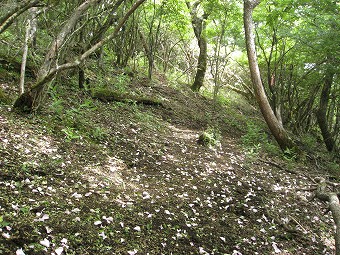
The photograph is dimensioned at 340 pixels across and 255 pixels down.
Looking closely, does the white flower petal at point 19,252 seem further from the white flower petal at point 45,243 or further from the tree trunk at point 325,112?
the tree trunk at point 325,112

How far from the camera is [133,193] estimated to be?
15.8 ft

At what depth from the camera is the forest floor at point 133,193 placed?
137 inches

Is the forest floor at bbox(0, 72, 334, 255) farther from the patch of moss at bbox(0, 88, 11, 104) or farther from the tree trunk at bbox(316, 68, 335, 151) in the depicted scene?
the tree trunk at bbox(316, 68, 335, 151)

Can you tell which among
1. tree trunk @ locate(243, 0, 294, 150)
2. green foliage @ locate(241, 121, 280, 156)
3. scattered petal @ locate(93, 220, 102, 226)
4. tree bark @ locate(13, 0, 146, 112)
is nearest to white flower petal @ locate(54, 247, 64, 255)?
scattered petal @ locate(93, 220, 102, 226)

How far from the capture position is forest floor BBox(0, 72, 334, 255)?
348 centimetres

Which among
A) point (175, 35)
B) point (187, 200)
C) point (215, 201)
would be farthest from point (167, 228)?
point (175, 35)

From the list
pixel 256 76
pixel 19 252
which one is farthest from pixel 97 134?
pixel 256 76

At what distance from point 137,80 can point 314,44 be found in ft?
22.2

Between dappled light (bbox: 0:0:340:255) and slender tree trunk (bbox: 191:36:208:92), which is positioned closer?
dappled light (bbox: 0:0:340:255)

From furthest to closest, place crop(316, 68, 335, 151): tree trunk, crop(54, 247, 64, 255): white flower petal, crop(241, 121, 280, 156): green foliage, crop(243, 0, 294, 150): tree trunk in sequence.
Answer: crop(316, 68, 335, 151): tree trunk
crop(243, 0, 294, 150): tree trunk
crop(241, 121, 280, 156): green foliage
crop(54, 247, 64, 255): white flower petal

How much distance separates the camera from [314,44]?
934 cm

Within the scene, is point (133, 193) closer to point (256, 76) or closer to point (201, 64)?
point (256, 76)

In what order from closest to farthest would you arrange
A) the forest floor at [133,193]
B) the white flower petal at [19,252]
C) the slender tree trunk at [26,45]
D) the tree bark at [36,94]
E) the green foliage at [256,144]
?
the white flower petal at [19,252], the forest floor at [133,193], the tree bark at [36,94], the slender tree trunk at [26,45], the green foliage at [256,144]

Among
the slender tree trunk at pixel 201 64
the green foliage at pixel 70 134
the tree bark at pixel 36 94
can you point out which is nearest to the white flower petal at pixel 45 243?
the green foliage at pixel 70 134
